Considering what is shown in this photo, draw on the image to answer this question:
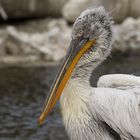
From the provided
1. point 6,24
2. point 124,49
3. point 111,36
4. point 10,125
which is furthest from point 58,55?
point 111,36

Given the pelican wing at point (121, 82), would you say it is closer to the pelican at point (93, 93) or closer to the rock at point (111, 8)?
the pelican at point (93, 93)

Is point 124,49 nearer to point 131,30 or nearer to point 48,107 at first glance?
point 131,30

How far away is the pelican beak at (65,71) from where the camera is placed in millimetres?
4898

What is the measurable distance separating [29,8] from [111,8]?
2.99 metres

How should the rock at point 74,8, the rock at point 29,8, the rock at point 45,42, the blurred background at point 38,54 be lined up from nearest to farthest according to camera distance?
the blurred background at point 38,54, the rock at point 45,42, the rock at point 74,8, the rock at point 29,8

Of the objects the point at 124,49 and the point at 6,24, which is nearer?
the point at 124,49

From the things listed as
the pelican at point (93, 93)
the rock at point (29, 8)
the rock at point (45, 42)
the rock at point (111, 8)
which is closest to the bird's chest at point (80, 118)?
the pelican at point (93, 93)

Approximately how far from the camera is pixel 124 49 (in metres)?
15.0

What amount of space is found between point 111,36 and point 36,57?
8993mm

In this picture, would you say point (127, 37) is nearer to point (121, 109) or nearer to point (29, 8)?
point (29, 8)

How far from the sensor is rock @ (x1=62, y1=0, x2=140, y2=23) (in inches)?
640

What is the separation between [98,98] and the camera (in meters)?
4.77

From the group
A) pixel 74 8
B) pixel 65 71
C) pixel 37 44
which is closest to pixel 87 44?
pixel 65 71

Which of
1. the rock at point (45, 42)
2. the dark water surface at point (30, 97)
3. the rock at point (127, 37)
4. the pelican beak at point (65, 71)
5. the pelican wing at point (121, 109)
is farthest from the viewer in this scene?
the rock at point (127, 37)
